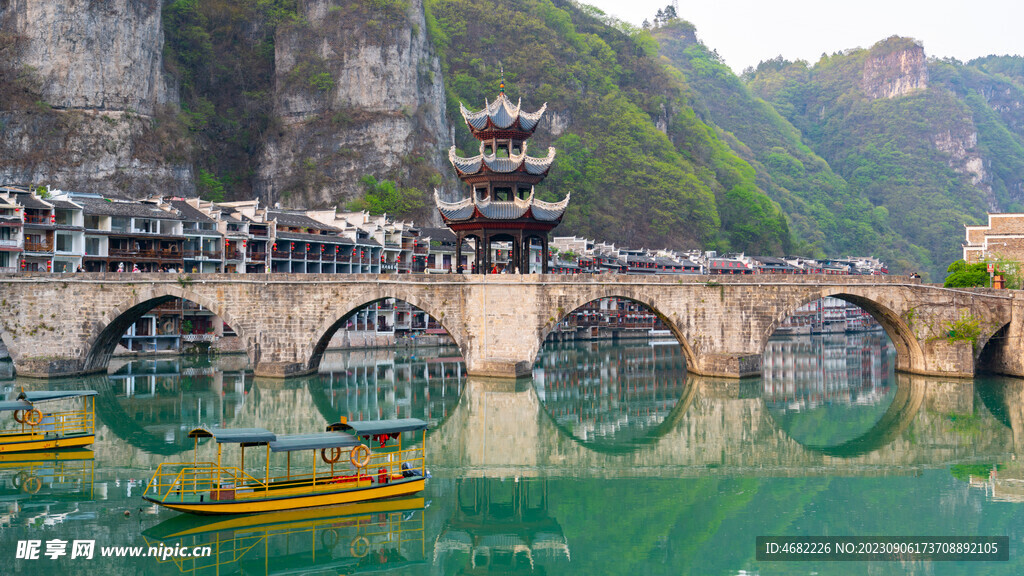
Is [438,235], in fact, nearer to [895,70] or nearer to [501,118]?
[501,118]

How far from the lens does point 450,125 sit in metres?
88.2

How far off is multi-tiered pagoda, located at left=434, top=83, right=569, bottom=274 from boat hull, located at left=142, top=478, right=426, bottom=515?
2232 cm

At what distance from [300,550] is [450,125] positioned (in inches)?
2953

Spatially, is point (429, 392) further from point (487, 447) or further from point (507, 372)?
point (487, 447)

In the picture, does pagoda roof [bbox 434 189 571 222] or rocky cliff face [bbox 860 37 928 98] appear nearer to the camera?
pagoda roof [bbox 434 189 571 222]

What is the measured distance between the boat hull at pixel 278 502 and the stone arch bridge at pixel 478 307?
2003cm

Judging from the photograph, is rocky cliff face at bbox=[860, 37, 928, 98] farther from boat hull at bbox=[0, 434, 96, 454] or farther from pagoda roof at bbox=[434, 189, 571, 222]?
boat hull at bbox=[0, 434, 96, 454]

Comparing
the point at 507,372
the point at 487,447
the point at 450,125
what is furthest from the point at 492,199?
the point at 450,125

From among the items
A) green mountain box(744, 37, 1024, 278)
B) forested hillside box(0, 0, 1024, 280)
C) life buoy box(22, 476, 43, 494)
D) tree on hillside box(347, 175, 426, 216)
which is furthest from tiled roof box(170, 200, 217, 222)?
green mountain box(744, 37, 1024, 278)

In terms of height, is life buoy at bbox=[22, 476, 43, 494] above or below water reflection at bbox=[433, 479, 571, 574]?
above

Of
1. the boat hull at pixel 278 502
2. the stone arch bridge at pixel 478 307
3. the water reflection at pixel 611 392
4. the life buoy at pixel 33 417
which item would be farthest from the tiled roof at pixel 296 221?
the boat hull at pixel 278 502

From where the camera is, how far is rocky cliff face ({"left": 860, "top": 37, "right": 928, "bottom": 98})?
16675 centimetres

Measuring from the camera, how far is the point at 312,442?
17469 mm

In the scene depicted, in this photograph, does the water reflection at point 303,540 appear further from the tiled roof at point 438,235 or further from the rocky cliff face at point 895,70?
the rocky cliff face at point 895,70
